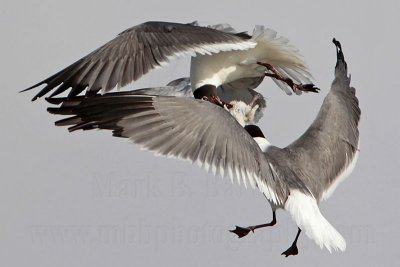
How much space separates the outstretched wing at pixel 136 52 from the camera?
9438 mm

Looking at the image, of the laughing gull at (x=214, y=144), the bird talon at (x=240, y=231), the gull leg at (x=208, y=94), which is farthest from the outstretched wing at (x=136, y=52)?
the bird talon at (x=240, y=231)

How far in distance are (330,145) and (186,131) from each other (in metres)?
1.58

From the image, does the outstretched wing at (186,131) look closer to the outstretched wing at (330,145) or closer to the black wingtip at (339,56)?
the outstretched wing at (330,145)

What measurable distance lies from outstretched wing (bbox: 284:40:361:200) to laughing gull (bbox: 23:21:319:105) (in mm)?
382

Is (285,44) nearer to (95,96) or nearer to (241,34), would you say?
(241,34)

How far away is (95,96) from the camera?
8883 mm

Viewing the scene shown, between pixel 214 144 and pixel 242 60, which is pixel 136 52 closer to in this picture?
pixel 242 60

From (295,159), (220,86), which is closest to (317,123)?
(295,159)

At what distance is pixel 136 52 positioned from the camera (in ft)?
32.0

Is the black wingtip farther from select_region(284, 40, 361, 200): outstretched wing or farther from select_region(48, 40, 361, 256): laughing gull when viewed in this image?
select_region(48, 40, 361, 256): laughing gull

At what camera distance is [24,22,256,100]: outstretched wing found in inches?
372

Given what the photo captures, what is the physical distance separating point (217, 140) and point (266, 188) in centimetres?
45

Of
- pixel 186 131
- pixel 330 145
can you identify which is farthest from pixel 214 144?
pixel 330 145

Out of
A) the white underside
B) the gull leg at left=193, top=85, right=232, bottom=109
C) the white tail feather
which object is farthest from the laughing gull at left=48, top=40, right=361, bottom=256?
the white underside
